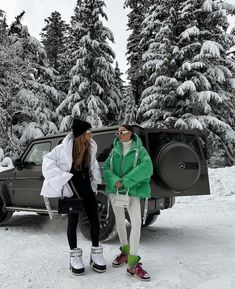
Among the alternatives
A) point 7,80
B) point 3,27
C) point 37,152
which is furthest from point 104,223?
point 3,27

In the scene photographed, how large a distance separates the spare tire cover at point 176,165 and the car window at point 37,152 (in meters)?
2.71

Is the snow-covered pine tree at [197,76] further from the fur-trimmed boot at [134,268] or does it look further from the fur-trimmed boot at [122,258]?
the fur-trimmed boot at [134,268]

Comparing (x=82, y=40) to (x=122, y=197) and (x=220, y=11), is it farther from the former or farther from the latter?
(x=122, y=197)

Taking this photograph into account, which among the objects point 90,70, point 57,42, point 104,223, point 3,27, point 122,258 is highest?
point 57,42

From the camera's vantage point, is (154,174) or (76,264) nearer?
(76,264)

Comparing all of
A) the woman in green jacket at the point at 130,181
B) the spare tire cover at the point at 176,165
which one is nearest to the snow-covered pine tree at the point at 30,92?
the spare tire cover at the point at 176,165

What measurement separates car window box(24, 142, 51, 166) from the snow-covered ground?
137 cm

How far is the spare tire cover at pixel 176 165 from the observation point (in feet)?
18.7

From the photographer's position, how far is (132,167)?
4770 millimetres

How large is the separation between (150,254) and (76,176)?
1.83 metres

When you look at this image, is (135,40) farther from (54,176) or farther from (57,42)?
(54,176)

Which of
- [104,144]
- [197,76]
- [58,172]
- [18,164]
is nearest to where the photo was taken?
[58,172]

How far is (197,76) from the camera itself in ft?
62.0

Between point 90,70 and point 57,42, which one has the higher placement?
point 57,42
